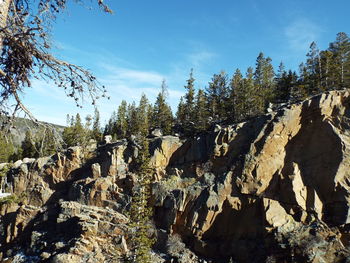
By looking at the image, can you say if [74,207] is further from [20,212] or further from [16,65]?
[16,65]

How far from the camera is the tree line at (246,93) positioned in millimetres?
43119

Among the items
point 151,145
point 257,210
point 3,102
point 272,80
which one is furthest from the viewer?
point 272,80

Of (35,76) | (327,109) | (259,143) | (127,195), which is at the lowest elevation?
(127,195)

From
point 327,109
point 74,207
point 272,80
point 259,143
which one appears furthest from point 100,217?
point 272,80

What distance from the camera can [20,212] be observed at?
32.0m

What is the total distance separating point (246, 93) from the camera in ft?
154

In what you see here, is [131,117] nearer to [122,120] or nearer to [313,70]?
Result: [122,120]

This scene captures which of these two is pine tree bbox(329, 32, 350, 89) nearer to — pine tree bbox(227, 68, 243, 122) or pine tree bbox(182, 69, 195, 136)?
pine tree bbox(227, 68, 243, 122)

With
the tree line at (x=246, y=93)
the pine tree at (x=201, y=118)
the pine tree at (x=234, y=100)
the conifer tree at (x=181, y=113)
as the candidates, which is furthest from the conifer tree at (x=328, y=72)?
the conifer tree at (x=181, y=113)

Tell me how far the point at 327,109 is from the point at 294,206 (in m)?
10.7

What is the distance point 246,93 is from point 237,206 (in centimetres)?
2569

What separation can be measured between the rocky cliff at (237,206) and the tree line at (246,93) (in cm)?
945

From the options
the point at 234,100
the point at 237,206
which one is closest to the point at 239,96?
the point at 234,100

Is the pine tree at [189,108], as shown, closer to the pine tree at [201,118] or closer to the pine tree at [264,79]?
the pine tree at [201,118]
